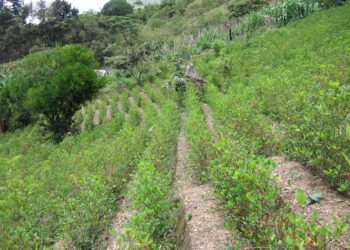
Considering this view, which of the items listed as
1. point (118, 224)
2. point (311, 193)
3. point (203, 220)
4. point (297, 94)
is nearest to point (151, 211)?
point (203, 220)

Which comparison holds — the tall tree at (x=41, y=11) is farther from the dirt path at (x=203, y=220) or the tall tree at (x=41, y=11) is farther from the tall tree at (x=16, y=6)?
the dirt path at (x=203, y=220)

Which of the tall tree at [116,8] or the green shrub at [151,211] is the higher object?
the tall tree at [116,8]

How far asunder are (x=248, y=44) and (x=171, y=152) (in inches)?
450

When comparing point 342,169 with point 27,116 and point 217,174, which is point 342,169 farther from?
point 27,116

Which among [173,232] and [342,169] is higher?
[342,169]

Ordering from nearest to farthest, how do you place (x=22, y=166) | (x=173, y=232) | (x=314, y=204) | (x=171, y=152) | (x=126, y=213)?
(x=314, y=204) < (x=173, y=232) < (x=126, y=213) < (x=171, y=152) < (x=22, y=166)

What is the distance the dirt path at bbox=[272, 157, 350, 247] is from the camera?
2828 millimetres

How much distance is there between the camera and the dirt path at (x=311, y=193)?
2.83m

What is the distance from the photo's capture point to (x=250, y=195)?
2.48 meters

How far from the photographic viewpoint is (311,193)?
324cm

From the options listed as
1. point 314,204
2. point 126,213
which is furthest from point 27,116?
point 314,204

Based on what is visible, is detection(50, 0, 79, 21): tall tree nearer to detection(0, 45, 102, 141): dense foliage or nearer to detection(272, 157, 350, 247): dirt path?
Answer: detection(0, 45, 102, 141): dense foliage

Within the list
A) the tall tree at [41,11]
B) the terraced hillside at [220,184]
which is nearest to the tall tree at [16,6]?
the tall tree at [41,11]

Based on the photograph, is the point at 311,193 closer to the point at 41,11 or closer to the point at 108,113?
the point at 108,113
